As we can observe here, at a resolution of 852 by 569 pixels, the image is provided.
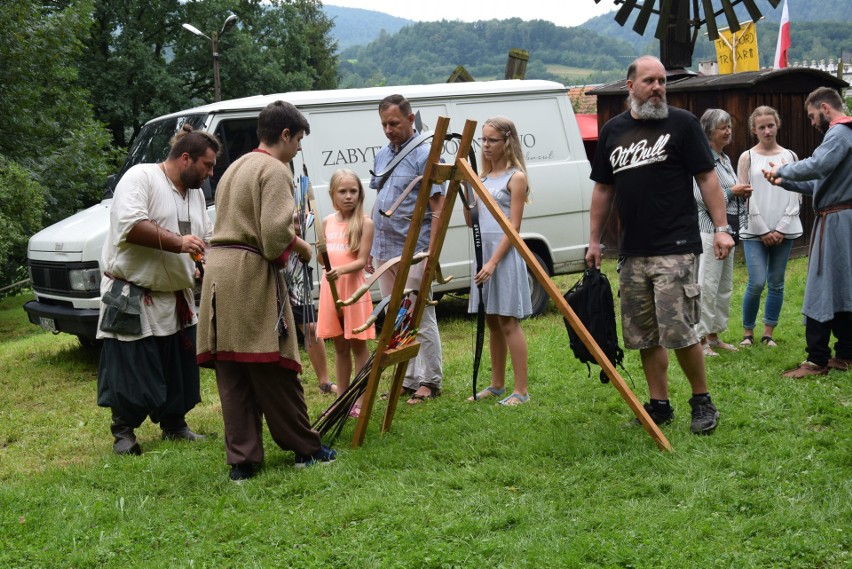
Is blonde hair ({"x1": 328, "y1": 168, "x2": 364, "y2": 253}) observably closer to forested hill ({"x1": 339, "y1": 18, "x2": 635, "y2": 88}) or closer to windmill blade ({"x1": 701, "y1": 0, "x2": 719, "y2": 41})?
windmill blade ({"x1": 701, "y1": 0, "x2": 719, "y2": 41})

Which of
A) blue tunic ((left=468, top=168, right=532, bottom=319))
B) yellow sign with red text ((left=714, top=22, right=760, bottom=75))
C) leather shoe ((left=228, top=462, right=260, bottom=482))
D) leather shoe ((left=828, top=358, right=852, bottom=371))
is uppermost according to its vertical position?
yellow sign with red text ((left=714, top=22, right=760, bottom=75))

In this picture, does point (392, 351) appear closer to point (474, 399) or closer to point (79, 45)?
point (474, 399)

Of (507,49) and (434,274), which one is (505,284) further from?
(507,49)

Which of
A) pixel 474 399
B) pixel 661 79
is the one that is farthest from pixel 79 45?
pixel 661 79

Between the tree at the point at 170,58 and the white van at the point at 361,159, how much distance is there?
26.1m

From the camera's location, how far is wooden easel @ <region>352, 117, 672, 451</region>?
16.6ft

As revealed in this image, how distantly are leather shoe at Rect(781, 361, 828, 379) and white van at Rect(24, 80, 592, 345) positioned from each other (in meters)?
3.72

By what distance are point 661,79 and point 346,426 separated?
2879 mm

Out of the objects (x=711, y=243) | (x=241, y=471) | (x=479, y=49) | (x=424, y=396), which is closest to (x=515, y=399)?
(x=424, y=396)

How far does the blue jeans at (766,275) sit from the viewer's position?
789 cm

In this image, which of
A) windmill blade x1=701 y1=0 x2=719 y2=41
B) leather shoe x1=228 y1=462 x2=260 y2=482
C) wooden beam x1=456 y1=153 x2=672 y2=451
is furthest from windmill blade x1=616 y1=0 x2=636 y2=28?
leather shoe x1=228 y1=462 x2=260 y2=482

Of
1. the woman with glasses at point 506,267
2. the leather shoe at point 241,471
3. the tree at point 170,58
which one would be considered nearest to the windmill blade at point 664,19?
the woman with glasses at point 506,267

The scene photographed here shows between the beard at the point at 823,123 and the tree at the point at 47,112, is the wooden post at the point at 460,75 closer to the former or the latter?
the tree at the point at 47,112

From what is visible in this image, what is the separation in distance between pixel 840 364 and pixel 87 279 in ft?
20.3
